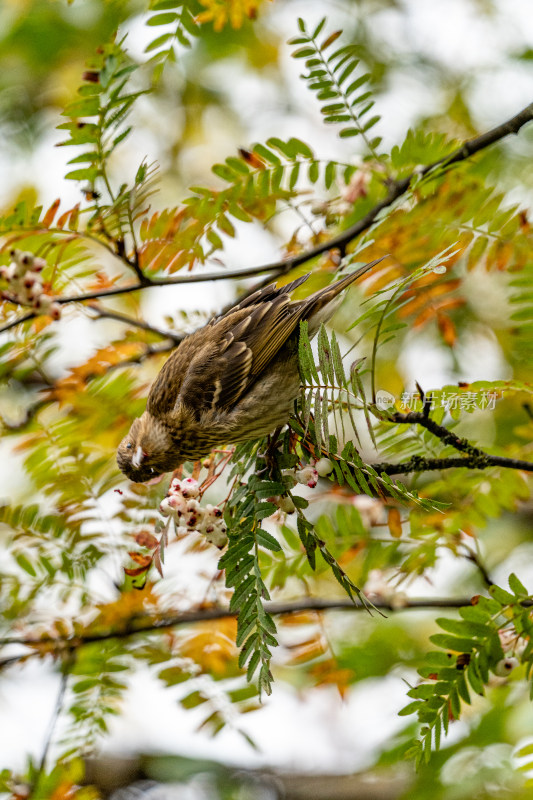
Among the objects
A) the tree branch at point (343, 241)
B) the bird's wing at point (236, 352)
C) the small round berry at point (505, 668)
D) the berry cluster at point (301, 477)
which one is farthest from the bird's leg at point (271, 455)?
the small round berry at point (505, 668)

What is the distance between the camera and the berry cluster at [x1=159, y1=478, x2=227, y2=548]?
2.20m

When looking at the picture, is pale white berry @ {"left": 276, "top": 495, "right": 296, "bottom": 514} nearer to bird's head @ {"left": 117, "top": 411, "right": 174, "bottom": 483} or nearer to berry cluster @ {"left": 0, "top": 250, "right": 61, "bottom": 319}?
berry cluster @ {"left": 0, "top": 250, "right": 61, "bottom": 319}

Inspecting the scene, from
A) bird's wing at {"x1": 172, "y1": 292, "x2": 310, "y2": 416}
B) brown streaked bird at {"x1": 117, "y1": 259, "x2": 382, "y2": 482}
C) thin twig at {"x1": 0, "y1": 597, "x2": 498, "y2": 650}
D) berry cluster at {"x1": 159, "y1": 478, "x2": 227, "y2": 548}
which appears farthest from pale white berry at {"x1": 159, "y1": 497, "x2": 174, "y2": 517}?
thin twig at {"x1": 0, "y1": 597, "x2": 498, "y2": 650}

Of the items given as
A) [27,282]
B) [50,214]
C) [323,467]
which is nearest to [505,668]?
[323,467]

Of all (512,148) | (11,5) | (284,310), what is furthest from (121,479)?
(11,5)

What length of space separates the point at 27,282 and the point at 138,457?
939 millimetres

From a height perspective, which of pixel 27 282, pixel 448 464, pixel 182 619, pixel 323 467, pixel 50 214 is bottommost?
pixel 182 619

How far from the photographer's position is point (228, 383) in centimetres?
285

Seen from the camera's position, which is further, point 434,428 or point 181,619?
point 181,619

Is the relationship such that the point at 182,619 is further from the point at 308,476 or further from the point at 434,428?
the point at 434,428

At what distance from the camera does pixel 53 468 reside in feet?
10.3

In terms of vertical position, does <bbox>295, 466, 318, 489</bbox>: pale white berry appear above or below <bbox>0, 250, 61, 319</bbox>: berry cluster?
below

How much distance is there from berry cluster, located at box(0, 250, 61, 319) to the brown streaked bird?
660mm

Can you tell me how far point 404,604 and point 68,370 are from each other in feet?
4.79
